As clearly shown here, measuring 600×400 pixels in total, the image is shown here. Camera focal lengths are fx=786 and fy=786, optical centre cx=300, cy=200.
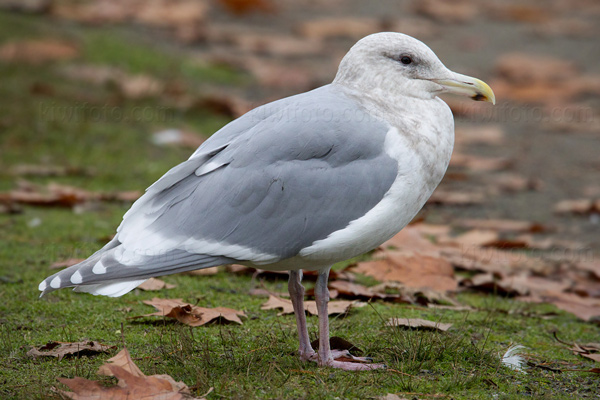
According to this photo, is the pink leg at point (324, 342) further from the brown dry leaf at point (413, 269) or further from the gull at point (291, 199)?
the brown dry leaf at point (413, 269)

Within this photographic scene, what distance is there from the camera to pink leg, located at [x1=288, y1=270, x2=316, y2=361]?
3.60m

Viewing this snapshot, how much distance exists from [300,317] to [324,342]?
0.19 m

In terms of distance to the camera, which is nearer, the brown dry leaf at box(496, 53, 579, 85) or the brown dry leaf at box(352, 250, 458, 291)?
the brown dry leaf at box(352, 250, 458, 291)

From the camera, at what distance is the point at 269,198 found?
344 centimetres

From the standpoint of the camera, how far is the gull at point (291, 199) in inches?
132

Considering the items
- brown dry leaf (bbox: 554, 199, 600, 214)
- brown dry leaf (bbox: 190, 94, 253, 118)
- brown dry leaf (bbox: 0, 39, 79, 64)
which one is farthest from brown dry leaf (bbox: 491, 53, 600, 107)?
brown dry leaf (bbox: 0, 39, 79, 64)

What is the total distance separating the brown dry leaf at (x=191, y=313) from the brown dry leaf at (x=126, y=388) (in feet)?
2.91

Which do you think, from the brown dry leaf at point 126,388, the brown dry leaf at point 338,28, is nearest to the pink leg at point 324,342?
the brown dry leaf at point 126,388

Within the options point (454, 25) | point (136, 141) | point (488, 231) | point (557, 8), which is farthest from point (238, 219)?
point (557, 8)

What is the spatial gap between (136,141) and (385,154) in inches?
186

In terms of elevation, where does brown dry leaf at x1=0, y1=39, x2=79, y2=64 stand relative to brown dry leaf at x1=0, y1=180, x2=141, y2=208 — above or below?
above

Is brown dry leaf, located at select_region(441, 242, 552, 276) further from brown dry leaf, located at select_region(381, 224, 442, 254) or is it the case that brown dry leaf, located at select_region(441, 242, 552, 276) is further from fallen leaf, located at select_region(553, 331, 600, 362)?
→ fallen leaf, located at select_region(553, 331, 600, 362)

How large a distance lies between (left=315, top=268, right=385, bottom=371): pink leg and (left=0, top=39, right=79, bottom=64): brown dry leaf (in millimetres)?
6449

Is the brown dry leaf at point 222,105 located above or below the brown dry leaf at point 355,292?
above
